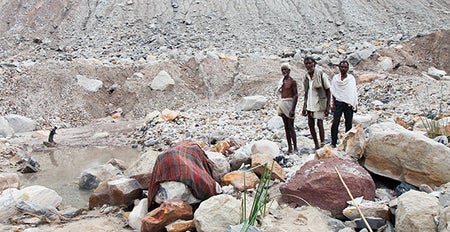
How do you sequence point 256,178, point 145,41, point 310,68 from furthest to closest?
point 145,41 → point 310,68 → point 256,178

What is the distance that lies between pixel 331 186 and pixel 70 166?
5100 mm

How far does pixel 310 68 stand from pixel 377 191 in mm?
1813

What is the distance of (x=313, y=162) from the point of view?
3.90 meters

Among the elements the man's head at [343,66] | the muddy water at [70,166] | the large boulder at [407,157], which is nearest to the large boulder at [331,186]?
the large boulder at [407,157]

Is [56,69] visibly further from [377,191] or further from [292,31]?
[377,191]

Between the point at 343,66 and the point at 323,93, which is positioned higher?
the point at 343,66

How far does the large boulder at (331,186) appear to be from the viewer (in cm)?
349

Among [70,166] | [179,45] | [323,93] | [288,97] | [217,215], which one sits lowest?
[70,166]

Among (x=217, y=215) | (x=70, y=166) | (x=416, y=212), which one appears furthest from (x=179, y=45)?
(x=416, y=212)

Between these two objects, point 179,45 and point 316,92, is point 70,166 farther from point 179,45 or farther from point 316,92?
point 179,45

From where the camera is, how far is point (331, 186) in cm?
353

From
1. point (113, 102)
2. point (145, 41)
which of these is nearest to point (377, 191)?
point (113, 102)

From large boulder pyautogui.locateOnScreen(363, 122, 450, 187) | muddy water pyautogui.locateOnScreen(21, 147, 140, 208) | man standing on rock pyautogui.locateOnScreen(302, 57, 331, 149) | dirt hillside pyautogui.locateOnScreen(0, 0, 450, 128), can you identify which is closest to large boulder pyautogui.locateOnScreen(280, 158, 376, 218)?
large boulder pyautogui.locateOnScreen(363, 122, 450, 187)

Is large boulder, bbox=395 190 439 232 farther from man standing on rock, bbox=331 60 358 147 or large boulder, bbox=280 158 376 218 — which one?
man standing on rock, bbox=331 60 358 147
